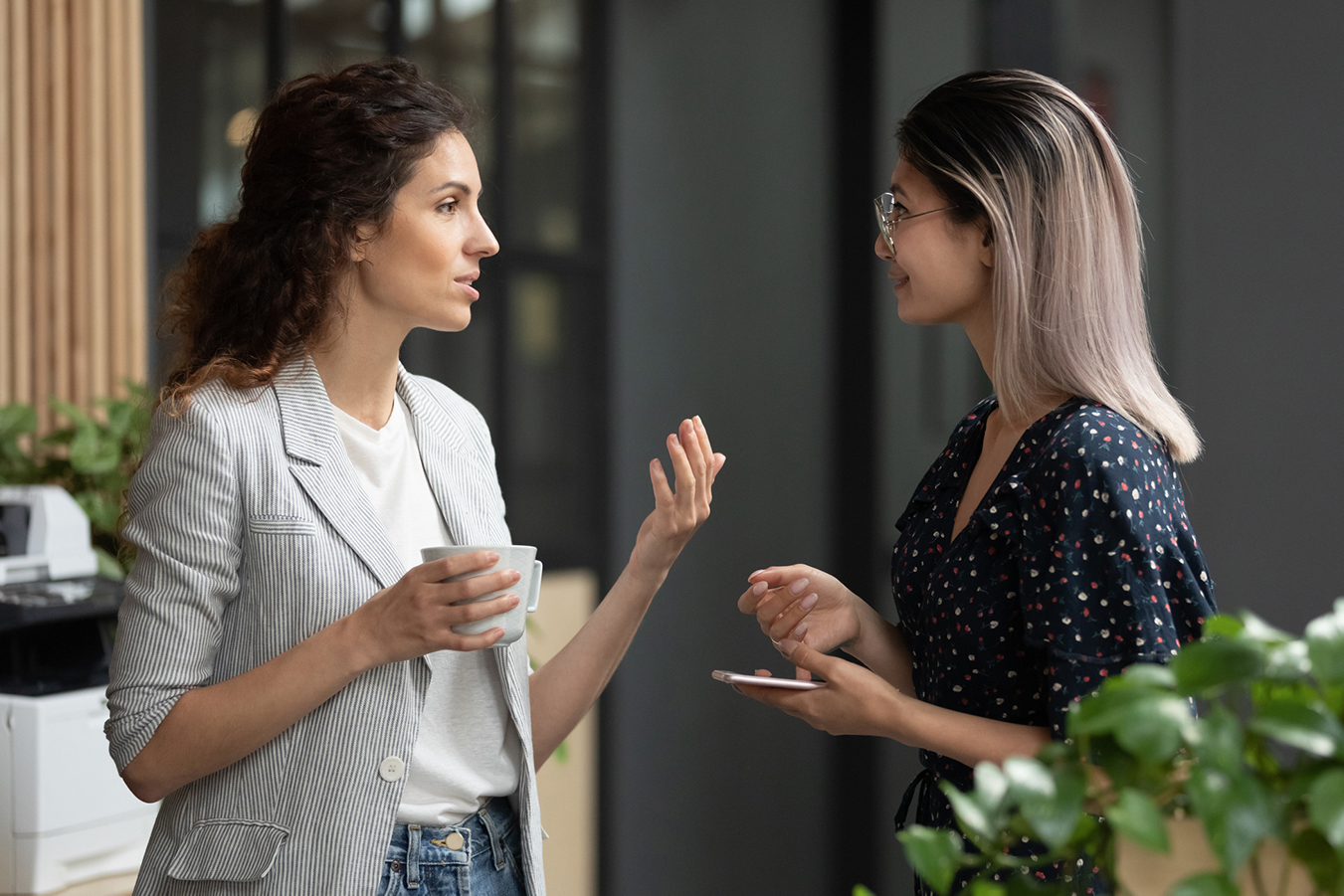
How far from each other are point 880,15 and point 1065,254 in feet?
9.65

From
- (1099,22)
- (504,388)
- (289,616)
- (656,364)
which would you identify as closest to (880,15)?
(1099,22)

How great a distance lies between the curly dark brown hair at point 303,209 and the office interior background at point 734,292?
2.04 metres

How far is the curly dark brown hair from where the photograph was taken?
4.35 feet

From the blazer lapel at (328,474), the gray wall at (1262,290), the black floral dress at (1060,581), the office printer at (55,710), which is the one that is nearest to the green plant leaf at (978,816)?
the black floral dress at (1060,581)

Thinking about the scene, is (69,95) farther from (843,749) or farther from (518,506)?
(843,749)

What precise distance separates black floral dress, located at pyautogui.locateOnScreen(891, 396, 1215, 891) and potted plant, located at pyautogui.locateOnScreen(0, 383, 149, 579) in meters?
2.22

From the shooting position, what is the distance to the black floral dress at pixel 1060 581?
1.09 metres

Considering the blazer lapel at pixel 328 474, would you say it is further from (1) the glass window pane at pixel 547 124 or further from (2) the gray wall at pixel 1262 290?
(1) the glass window pane at pixel 547 124

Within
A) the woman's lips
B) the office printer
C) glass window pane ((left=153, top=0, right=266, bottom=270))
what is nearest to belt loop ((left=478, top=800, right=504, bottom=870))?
the woman's lips

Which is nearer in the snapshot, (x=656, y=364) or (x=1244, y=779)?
(x=1244, y=779)

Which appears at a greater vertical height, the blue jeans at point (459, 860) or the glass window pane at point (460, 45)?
the glass window pane at point (460, 45)

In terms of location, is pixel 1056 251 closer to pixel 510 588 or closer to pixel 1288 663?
pixel 510 588

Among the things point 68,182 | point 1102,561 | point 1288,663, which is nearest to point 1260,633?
point 1288,663

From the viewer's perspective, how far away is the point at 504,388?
369 centimetres
